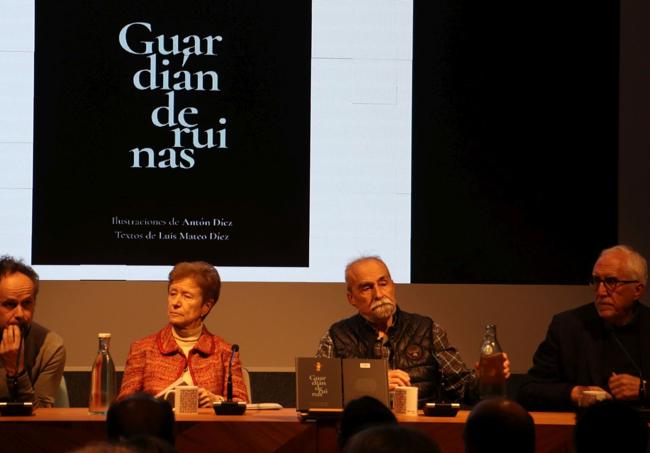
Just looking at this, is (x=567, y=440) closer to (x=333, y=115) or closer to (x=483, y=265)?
(x=483, y=265)

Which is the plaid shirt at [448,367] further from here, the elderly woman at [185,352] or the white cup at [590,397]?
Answer: the white cup at [590,397]

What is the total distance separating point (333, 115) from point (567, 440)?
8.12ft

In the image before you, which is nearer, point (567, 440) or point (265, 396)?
point (567, 440)

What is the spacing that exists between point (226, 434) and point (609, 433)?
1547mm

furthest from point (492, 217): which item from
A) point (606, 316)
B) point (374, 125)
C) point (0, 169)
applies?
point (0, 169)

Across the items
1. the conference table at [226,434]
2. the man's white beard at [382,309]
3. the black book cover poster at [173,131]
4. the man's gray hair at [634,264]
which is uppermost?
the black book cover poster at [173,131]

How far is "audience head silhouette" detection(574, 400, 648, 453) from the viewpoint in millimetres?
2334

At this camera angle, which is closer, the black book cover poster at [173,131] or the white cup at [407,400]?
the white cup at [407,400]

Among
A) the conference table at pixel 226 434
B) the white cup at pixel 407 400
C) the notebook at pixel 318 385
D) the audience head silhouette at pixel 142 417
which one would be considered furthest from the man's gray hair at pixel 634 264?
the audience head silhouette at pixel 142 417

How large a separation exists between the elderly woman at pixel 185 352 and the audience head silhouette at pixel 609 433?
2170mm

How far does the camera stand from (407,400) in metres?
3.88

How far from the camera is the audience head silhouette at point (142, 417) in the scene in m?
2.67

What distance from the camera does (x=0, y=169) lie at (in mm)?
5449

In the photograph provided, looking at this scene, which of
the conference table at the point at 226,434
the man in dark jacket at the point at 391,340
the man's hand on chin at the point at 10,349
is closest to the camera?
the conference table at the point at 226,434
